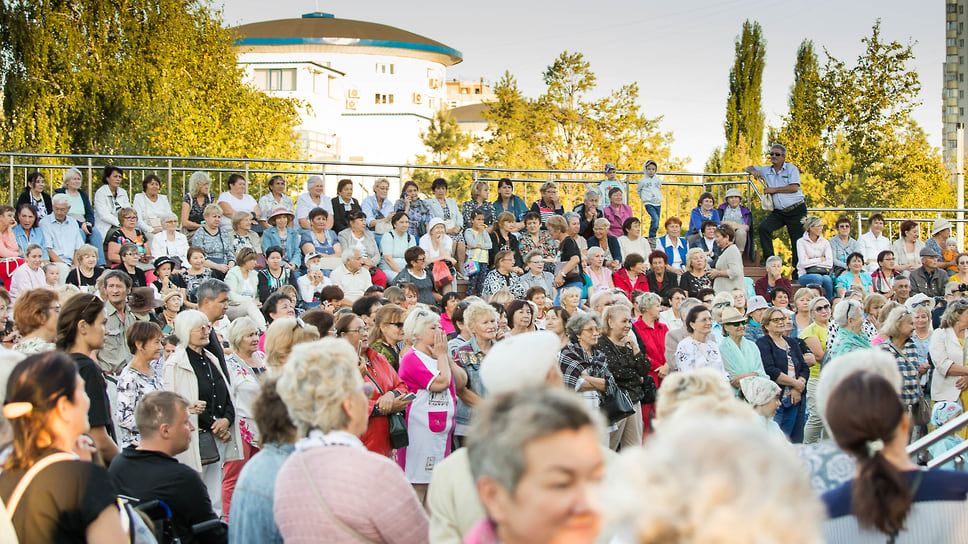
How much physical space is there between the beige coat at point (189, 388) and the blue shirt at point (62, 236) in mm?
5758

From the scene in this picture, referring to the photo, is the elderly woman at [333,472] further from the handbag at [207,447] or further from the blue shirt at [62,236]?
the blue shirt at [62,236]

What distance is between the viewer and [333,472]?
9.88 feet

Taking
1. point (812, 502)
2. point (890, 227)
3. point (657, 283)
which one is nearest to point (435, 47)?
point (890, 227)

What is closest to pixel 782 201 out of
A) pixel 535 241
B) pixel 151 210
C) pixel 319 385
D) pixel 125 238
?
pixel 535 241

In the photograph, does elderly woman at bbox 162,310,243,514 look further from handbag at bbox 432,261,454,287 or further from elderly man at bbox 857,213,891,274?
elderly man at bbox 857,213,891,274

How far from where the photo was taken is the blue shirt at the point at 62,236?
1135 cm

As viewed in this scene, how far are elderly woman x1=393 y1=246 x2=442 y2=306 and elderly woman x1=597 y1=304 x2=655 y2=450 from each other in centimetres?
356

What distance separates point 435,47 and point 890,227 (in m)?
56.8

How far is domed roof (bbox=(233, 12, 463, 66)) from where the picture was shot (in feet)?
202

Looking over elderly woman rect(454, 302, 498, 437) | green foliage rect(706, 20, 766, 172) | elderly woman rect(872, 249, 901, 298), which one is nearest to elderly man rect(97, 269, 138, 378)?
elderly woman rect(454, 302, 498, 437)

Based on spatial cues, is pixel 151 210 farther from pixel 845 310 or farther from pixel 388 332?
pixel 845 310

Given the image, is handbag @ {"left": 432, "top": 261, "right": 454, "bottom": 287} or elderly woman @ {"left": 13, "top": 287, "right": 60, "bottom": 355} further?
handbag @ {"left": 432, "top": 261, "right": 454, "bottom": 287}

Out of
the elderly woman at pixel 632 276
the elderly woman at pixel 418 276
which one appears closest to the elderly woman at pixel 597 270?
the elderly woman at pixel 632 276

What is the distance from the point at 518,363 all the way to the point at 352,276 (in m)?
8.09
